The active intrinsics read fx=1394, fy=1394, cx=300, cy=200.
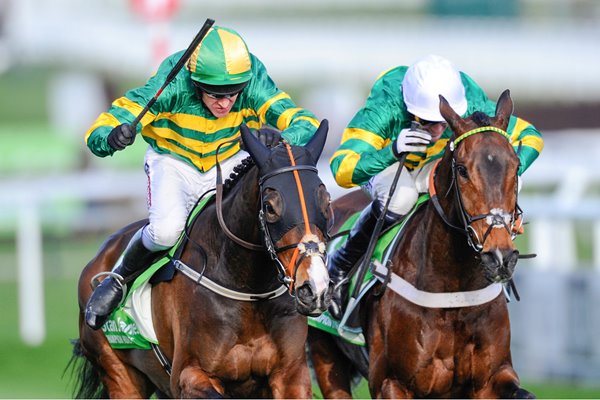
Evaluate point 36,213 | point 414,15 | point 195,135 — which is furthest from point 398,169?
point 414,15

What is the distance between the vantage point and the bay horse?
5.27m

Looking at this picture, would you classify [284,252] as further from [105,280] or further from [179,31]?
[179,31]

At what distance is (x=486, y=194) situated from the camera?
5520 millimetres

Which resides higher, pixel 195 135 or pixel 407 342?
pixel 195 135

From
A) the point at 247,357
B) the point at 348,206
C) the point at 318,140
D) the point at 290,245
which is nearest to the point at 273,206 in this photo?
the point at 290,245

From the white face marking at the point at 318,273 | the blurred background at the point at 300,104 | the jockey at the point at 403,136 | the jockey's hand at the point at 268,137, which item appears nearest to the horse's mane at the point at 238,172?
the jockey's hand at the point at 268,137

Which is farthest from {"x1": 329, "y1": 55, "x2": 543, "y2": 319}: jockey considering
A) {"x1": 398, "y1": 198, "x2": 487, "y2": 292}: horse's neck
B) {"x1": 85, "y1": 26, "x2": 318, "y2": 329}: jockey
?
{"x1": 85, "y1": 26, "x2": 318, "y2": 329}: jockey

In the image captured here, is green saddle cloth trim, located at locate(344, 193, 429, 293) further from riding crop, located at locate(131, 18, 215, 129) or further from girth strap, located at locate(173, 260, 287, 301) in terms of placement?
riding crop, located at locate(131, 18, 215, 129)

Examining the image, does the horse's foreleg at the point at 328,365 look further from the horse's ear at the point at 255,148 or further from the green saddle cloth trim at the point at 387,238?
the horse's ear at the point at 255,148

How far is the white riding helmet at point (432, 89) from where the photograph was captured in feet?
20.5

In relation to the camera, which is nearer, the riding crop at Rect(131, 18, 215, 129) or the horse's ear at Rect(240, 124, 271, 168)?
the horse's ear at Rect(240, 124, 271, 168)

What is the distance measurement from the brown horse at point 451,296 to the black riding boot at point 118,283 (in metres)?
1.07

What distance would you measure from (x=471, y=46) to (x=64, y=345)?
17274 mm

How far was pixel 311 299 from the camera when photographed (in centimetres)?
503
